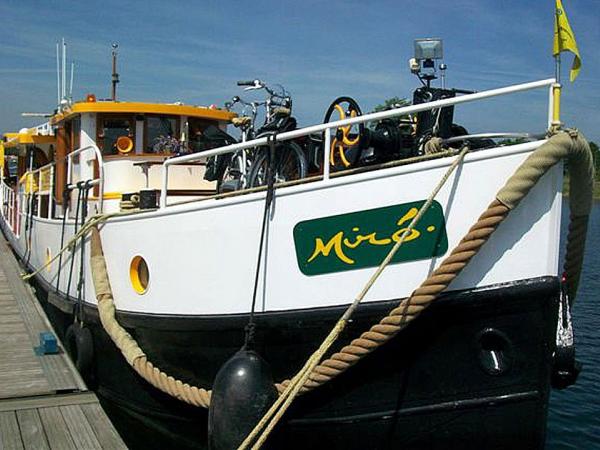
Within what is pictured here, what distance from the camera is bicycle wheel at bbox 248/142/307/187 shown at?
4.84m

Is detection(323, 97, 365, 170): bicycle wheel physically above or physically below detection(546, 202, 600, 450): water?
above

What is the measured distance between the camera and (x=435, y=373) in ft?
13.6

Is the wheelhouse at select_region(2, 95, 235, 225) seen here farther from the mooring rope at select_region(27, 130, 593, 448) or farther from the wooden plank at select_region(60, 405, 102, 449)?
the mooring rope at select_region(27, 130, 593, 448)

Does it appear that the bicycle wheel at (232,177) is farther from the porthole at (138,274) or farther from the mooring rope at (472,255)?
the mooring rope at (472,255)

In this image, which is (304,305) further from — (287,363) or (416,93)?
(416,93)

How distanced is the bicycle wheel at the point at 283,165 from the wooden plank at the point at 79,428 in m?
2.24

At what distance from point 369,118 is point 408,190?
1.61ft

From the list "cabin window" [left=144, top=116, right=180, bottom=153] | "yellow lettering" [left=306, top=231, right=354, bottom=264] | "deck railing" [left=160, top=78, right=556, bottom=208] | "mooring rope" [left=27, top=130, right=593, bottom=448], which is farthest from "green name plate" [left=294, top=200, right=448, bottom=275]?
"cabin window" [left=144, top=116, right=180, bottom=153]

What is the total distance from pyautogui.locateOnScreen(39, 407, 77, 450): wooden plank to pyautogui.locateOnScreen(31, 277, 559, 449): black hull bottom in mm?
1468

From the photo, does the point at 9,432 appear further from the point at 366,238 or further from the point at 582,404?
the point at 582,404

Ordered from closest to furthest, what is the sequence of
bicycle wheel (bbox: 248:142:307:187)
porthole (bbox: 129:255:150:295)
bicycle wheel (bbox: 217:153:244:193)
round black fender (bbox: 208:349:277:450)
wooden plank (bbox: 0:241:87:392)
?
round black fender (bbox: 208:349:277:450) → bicycle wheel (bbox: 248:142:307:187) → porthole (bbox: 129:255:150:295) → bicycle wheel (bbox: 217:153:244:193) → wooden plank (bbox: 0:241:87:392)

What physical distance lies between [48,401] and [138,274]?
1.46 metres

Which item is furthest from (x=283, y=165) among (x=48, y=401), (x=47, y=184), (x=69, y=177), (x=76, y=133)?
(x=47, y=184)

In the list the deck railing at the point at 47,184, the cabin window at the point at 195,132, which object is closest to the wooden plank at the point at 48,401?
the deck railing at the point at 47,184
